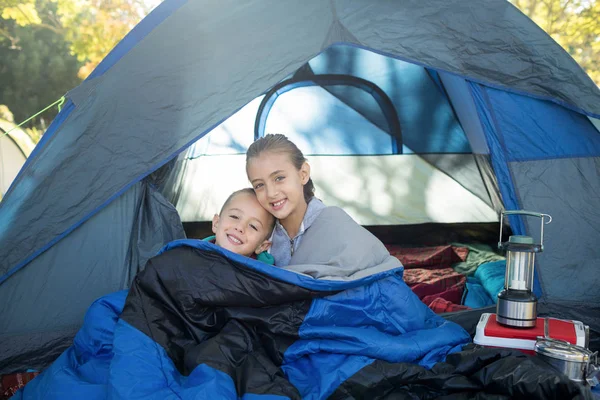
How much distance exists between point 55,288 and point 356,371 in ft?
4.09

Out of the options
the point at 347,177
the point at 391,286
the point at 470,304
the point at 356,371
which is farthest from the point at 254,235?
the point at 347,177

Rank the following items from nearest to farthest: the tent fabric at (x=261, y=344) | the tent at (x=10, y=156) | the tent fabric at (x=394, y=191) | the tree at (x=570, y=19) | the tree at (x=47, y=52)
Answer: the tent fabric at (x=261, y=344) → the tent fabric at (x=394, y=191) → the tent at (x=10, y=156) → the tree at (x=570, y=19) → the tree at (x=47, y=52)

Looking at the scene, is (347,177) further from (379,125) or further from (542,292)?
(542,292)

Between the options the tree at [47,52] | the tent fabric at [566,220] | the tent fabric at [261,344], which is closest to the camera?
the tent fabric at [261,344]

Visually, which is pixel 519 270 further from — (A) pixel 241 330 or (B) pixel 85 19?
(B) pixel 85 19

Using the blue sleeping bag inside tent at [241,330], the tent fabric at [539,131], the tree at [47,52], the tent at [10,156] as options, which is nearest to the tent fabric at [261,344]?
the blue sleeping bag inside tent at [241,330]

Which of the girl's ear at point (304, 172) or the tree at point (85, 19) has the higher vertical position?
the tree at point (85, 19)

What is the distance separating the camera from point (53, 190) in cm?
225

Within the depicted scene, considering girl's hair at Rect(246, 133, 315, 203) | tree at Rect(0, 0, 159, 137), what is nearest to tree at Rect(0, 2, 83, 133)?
tree at Rect(0, 0, 159, 137)

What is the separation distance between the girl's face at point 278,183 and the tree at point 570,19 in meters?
10.0

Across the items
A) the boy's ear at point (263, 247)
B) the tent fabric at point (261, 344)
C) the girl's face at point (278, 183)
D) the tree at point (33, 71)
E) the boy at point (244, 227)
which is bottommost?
the tent fabric at point (261, 344)

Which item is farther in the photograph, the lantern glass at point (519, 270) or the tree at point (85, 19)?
the tree at point (85, 19)

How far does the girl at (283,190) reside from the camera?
2.19 metres

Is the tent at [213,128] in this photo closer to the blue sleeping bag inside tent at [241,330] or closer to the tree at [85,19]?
the blue sleeping bag inside tent at [241,330]
